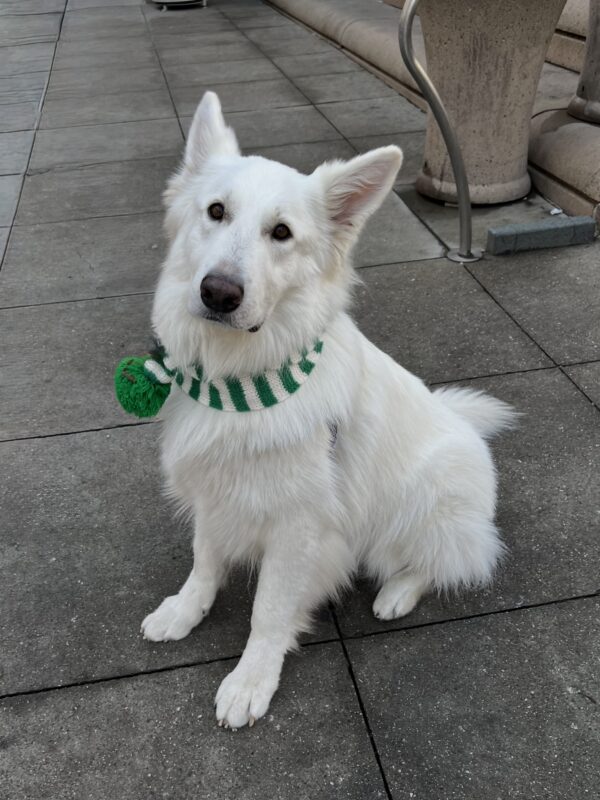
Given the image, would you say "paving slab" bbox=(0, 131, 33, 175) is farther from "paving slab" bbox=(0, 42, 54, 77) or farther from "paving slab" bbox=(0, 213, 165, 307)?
"paving slab" bbox=(0, 42, 54, 77)

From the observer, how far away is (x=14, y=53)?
1393 centimetres

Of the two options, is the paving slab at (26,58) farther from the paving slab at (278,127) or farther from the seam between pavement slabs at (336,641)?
the seam between pavement slabs at (336,641)

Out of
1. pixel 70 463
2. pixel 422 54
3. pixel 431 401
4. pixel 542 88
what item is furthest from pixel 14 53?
pixel 431 401

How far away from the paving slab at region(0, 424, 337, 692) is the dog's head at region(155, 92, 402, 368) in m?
1.24

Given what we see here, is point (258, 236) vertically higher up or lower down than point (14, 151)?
higher up

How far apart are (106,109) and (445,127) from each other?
617 cm

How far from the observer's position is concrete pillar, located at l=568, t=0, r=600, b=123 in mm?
6098

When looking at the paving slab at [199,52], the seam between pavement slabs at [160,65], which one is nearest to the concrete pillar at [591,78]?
the seam between pavement slabs at [160,65]

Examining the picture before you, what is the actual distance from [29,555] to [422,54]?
26.8ft

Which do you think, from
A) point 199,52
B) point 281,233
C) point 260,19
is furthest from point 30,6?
point 281,233

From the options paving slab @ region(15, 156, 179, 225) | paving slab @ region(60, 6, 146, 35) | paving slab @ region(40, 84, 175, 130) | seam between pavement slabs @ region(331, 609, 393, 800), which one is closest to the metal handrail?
paving slab @ region(15, 156, 179, 225)

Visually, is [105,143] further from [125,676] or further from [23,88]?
[125,676]

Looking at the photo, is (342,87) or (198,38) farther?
(198,38)

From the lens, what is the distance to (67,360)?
4676 mm
